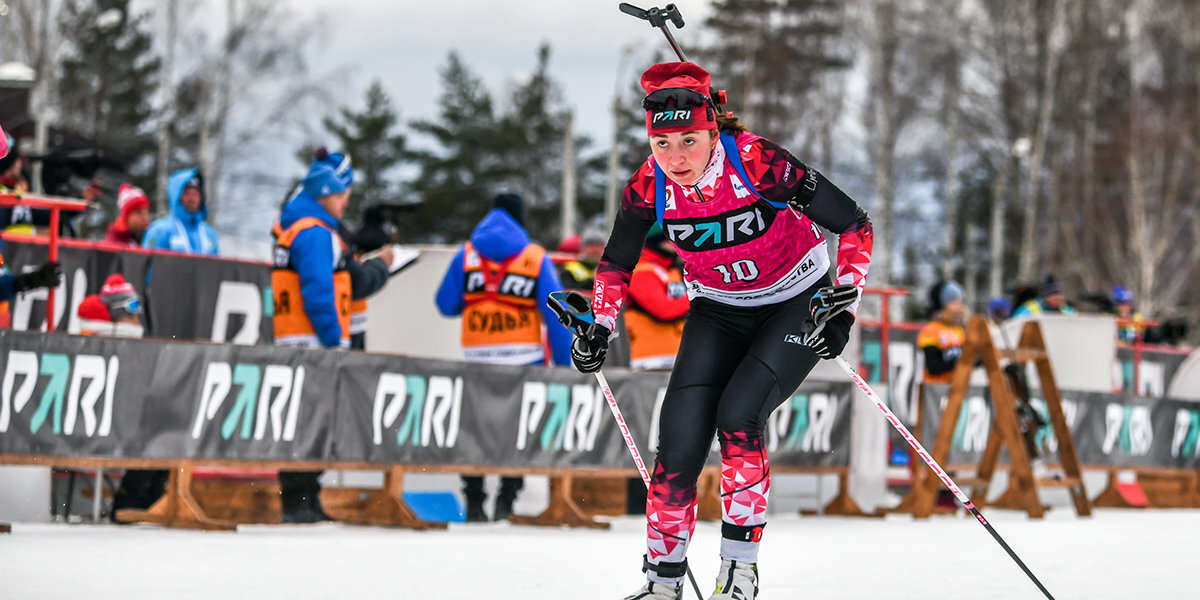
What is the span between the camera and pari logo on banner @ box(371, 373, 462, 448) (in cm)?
806

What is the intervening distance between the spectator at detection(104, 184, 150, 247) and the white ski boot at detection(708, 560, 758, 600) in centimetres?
717

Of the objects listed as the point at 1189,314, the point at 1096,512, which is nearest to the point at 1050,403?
the point at 1096,512

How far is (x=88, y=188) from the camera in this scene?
11.5 metres

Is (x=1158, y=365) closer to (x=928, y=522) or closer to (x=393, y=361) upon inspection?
(x=928, y=522)

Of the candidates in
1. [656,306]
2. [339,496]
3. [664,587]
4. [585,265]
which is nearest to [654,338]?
[656,306]

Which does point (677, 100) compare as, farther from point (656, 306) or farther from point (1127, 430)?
point (1127, 430)

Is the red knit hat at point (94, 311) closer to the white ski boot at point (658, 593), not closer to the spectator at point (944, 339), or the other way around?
the white ski boot at point (658, 593)

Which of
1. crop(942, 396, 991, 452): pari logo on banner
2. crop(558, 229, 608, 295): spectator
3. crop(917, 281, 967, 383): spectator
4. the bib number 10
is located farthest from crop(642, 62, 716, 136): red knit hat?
crop(917, 281, 967, 383): spectator

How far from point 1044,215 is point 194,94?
79.4ft

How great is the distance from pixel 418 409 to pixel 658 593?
147 inches

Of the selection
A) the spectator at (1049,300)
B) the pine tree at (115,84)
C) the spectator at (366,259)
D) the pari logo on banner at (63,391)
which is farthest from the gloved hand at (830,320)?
Answer: the pine tree at (115,84)

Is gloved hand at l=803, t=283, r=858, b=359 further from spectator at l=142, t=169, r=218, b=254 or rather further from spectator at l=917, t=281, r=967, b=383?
spectator at l=917, t=281, r=967, b=383

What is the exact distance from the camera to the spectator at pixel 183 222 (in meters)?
10.3

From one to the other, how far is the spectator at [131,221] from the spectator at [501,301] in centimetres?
291
